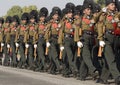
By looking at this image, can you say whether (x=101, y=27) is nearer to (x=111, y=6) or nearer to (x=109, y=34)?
(x=109, y=34)

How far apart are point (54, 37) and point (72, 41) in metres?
1.28

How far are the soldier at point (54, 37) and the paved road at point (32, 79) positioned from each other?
44cm

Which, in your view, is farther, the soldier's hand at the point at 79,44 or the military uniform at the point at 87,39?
the soldier's hand at the point at 79,44

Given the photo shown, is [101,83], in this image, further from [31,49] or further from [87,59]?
[31,49]

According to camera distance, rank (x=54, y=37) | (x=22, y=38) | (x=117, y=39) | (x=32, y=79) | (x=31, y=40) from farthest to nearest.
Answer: (x=22, y=38), (x=31, y=40), (x=54, y=37), (x=32, y=79), (x=117, y=39)

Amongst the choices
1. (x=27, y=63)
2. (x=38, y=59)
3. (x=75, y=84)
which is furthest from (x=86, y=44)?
(x=27, y=63)

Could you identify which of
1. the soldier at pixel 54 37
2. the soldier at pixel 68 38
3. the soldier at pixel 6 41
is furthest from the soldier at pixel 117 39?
the soldier at pixel 6 41

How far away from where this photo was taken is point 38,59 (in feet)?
54.9

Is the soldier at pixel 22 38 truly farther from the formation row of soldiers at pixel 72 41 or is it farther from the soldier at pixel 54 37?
the soldier at pixel 54 37

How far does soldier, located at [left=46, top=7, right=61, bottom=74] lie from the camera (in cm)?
1486

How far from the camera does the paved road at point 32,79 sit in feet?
42.0

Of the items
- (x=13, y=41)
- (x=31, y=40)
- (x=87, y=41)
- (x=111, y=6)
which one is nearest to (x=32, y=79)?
(x=87, y=41)

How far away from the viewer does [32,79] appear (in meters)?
14.5

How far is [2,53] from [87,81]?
26.7ft
